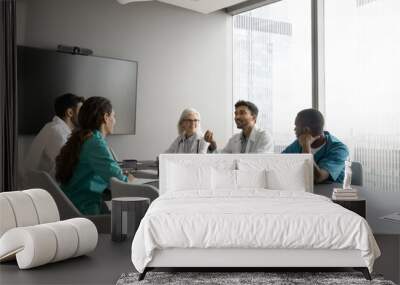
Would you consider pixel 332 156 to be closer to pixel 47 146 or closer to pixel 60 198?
pixel 60 198

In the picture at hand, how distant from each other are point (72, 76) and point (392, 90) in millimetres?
3902

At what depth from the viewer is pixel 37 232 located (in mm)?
3033

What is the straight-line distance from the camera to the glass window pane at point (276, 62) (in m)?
6.97

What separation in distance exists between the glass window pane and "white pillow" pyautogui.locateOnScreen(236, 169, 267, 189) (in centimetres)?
296

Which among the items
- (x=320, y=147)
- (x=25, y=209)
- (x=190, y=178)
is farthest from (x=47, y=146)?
(x=320, y=147)

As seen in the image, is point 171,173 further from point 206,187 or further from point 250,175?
point 250,175

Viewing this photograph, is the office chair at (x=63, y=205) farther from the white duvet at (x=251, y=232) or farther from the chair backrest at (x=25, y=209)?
the white duvet at (x=251, y=232)

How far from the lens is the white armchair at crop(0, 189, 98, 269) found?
304 cm

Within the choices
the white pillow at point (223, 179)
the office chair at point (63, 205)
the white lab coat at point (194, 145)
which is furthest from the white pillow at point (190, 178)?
the white lab coat at point (194, 145)

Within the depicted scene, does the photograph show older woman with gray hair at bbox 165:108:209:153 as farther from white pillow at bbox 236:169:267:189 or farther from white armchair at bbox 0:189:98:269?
white armchair at bbox 0:189:98:269

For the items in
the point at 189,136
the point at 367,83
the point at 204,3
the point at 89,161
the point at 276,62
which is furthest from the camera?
the point at 276,62

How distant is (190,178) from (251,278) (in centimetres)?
137

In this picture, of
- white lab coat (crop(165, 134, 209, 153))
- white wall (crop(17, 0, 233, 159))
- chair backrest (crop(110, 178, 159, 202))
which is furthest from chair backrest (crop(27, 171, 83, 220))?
white wall (crop(17, 0, 233, 159))

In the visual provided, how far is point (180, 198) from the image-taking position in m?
3.52
